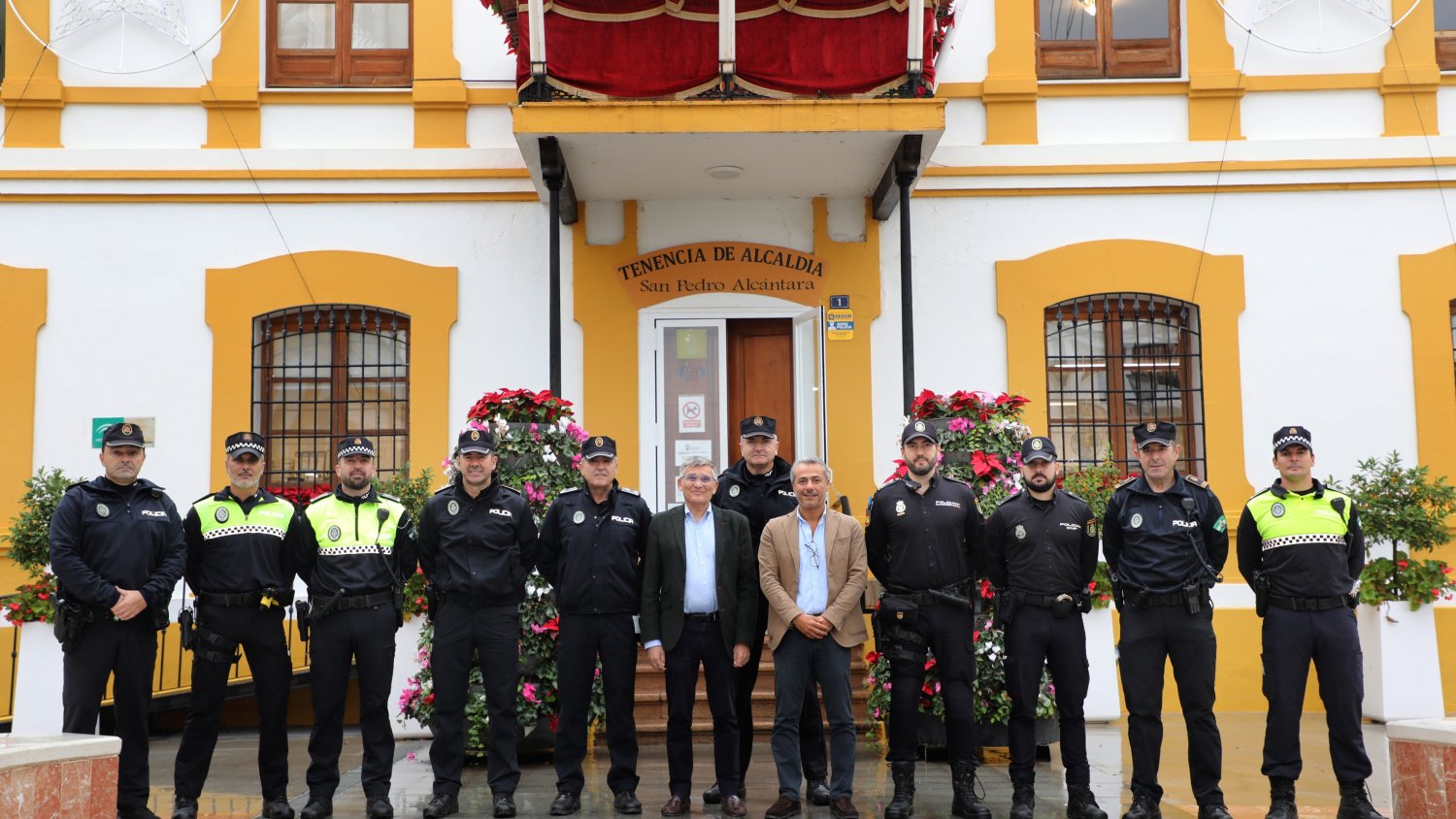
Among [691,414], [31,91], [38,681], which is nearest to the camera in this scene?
[38,681]

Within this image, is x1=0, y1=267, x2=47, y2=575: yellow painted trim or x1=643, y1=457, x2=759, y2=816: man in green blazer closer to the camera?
x1=643, y1=457, x2=759, y2=816: man in green blazer

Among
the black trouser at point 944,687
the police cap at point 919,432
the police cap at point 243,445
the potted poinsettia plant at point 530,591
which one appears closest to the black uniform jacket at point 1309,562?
the black trouser at point 944,687

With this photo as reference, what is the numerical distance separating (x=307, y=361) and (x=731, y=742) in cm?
597

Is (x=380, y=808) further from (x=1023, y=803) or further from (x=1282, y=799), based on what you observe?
(x=1282, y=799)

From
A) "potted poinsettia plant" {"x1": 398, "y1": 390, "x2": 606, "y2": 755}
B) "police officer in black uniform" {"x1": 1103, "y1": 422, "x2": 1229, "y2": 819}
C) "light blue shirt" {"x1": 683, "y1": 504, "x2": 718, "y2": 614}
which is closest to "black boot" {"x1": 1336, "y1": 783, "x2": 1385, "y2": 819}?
"police officer in black uniform" {"x1": 1103, "y1": 422, "x2": 1229, "y2": 819}

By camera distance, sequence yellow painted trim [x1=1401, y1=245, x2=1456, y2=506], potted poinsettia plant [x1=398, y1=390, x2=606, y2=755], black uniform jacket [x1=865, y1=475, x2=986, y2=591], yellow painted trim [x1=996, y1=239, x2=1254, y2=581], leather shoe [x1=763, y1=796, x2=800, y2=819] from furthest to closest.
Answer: yellow painted trim [x1=996, y1=239, x2=1254, y2=581]
yellow painted trim [x1=1401, y1=245, x2=1456, y2=506]
potted poinsettia plant [x1=398, y1=390, x2=606, y2=755]
black uniform jacket [x1=865, y1=475, x2=986, y2=591]
leather shoe [x1=763, y1=796, x2=800, y2=819]

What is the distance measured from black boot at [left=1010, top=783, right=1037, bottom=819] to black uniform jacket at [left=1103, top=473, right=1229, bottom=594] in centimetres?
116

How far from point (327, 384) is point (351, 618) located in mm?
4684

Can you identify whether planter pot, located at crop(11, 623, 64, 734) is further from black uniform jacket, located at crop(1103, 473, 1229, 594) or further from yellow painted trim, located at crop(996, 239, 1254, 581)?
yellow painted trim, located at crop(996, 239, 1254, 581)

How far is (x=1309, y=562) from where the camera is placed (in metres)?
6.67

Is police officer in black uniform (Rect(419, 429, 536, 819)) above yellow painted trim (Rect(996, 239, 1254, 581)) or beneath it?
beneath

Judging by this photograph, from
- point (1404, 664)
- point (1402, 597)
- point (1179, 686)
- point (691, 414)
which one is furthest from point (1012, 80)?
point (1179, 686)

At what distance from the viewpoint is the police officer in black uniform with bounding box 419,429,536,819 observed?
694cm

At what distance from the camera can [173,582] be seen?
22.3 ft
